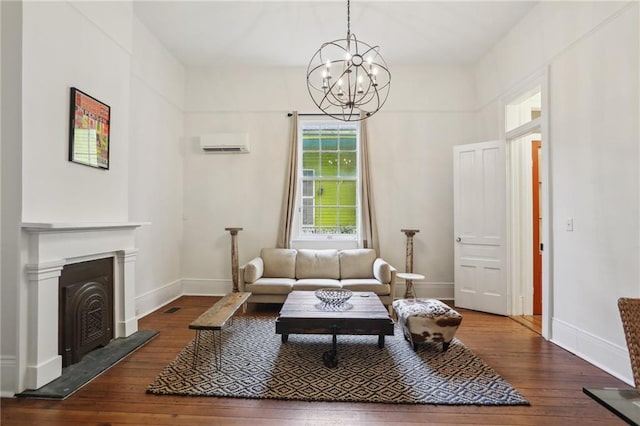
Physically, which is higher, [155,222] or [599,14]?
[599,14]

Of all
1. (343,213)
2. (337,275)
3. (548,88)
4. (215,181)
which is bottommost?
(337,275)

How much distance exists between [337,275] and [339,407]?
2455mm

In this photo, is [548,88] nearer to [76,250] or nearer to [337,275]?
[337,275]

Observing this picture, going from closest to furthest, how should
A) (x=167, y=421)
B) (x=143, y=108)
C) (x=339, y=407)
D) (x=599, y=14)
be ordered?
(x=167, y=421) → (x=339, y=407) → (x=599, y=14) → (x=143, y=108)

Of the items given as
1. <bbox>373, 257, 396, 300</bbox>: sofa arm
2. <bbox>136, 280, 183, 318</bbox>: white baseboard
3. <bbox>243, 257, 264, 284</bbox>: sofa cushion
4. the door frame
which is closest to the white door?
the door frame

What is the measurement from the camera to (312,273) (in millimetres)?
4543

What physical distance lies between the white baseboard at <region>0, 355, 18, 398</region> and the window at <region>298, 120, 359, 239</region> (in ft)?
11.5

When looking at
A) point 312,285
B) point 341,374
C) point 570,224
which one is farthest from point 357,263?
point 570,224

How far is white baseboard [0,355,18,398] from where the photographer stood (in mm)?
2205

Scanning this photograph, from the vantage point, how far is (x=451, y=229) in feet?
16.2

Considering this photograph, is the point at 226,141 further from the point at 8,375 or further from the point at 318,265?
the point at 8,375

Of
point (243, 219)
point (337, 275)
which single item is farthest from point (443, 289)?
point (243, 219)

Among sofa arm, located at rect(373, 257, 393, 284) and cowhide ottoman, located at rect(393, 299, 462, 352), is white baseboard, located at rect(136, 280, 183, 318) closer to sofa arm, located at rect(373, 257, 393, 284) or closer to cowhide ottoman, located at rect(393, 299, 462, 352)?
sofa arm, located at rect(373, 257, 393, 284)

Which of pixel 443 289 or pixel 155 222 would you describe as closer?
pixel 155 222
